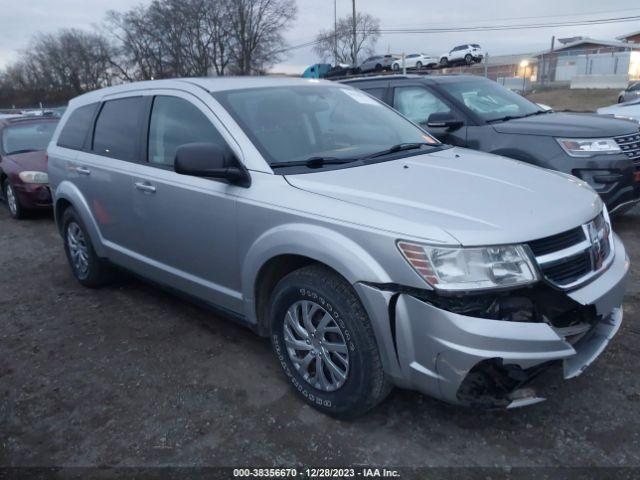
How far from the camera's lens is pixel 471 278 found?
7.63 ft

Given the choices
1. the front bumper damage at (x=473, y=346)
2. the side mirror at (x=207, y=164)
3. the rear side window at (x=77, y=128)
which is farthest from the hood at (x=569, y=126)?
the rear side window at (x=77, y=128)

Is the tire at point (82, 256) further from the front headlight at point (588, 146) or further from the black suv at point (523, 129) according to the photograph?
the front headlight at point (588, 146)

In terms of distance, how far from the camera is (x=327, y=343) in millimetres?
2811

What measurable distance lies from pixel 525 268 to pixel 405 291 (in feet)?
1.75

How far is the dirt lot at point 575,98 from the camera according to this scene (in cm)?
2780

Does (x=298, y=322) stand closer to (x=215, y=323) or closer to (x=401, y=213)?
(x=401, y=213)

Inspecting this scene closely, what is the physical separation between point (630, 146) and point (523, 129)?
3.47 feet

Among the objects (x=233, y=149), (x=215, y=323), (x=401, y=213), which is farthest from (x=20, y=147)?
(x=401, y=213)

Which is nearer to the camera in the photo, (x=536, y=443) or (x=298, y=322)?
(x=536, y=443)

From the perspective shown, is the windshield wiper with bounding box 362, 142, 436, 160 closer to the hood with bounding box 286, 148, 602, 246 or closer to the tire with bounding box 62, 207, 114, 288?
the hood with bounding box 286, 148, 602, 246

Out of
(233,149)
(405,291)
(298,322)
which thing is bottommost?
(298,322)

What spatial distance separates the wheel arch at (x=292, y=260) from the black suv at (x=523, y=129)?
3188mm

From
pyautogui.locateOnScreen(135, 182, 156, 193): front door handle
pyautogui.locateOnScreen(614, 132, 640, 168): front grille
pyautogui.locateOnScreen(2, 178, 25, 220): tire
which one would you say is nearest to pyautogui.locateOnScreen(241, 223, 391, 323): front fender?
pyautogui.locateOnScreen(135, 182, 156, 193): front door handle

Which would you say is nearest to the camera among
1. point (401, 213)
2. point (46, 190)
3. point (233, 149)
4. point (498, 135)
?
point (401, 213)
